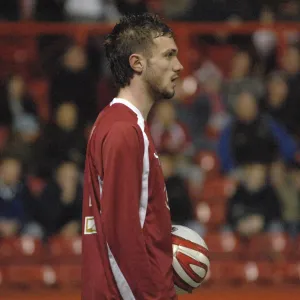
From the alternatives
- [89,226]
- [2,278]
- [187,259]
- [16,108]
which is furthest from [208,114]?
[89,226]

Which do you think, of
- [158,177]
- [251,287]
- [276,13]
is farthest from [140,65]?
[276,13]

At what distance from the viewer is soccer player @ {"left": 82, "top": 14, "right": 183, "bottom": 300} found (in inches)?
130

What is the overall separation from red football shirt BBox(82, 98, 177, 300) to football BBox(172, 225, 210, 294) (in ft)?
0.62

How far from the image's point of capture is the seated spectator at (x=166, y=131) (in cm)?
901

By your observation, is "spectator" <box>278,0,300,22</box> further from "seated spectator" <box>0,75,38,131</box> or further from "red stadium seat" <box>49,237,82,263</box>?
"red stadium seat" <box>49,237,82,263</box>

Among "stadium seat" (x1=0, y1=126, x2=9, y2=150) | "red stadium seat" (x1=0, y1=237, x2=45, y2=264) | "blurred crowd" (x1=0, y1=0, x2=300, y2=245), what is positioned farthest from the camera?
"stadium seat" (x1=0, y1=126, x2=9, y2=150)

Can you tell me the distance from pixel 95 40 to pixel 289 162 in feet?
8.29

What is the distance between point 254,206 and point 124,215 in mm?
5373

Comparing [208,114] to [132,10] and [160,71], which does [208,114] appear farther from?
[160,71]

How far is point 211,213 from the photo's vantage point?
8.80m

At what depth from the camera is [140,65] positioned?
3.56 m

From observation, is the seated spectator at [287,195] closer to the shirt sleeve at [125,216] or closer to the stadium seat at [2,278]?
the stadium seat at [2,278]

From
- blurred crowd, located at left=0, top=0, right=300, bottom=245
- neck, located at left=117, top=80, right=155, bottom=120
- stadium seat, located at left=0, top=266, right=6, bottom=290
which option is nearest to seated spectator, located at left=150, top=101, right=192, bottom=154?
blurred crowd, located at left=0, top=0, right=300, bottom=245

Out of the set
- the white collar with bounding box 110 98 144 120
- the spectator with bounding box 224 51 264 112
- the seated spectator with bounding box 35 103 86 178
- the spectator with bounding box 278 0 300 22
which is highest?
the spectator with bounding box 278 0 300 22
